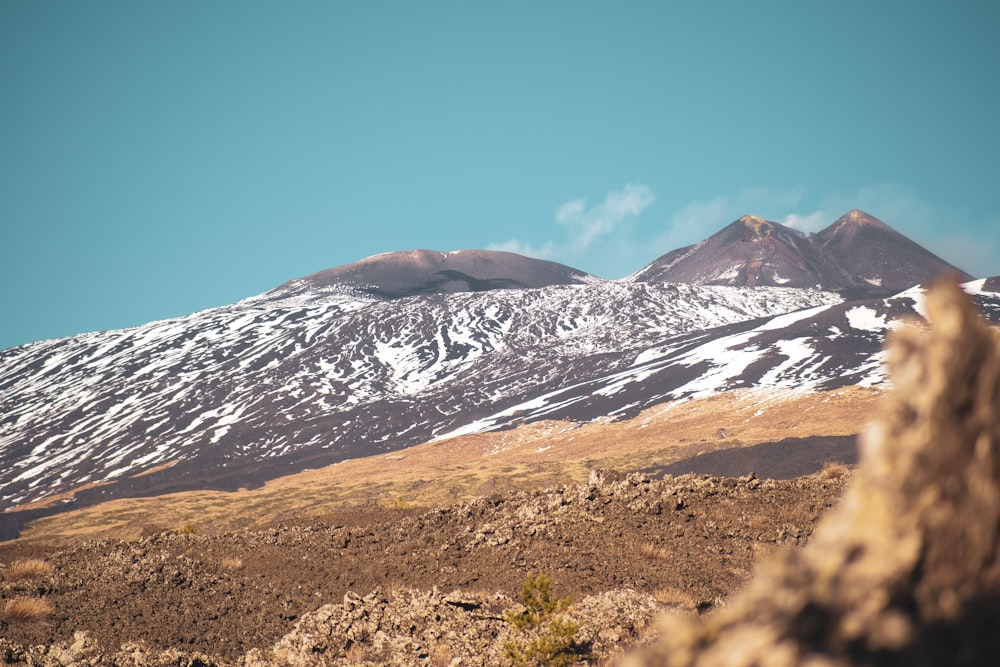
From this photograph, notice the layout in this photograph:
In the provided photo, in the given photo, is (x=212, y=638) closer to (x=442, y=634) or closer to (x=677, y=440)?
(x=442, y=634)

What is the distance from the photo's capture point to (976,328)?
1853 mm

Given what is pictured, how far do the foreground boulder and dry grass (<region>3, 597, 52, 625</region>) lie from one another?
14966mm

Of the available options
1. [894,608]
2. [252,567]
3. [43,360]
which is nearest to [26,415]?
[43,360]

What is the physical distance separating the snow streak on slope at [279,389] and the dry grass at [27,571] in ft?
293

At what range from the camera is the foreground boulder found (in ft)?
5.81

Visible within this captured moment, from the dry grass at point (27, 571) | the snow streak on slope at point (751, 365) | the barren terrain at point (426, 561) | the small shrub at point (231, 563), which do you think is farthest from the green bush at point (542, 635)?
the snow streak on slope at point (751, 365)

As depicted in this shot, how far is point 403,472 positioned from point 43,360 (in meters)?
→ 154

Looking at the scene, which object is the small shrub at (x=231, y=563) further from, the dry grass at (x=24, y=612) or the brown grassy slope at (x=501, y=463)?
the brown grassy slope at (x=501, y=463)

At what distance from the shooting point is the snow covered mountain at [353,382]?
111312 mm

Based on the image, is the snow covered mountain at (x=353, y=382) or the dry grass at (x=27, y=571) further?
the snow covered mountain at (x=353, y=382)

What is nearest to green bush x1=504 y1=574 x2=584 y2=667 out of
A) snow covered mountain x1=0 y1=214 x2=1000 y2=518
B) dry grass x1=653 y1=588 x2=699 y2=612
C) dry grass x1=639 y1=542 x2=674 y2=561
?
dry grass x1=653 y1=588 x2=699 y2=612

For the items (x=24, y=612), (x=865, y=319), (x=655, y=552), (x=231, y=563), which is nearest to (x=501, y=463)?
(x=231, y=563)

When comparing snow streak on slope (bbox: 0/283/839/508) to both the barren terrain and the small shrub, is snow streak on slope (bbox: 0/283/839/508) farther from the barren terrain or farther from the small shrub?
the small shrub

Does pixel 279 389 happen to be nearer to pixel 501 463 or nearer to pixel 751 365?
pixel 501 463
